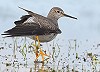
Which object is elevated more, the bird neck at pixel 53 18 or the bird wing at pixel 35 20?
the bird neck at pixel 53 18

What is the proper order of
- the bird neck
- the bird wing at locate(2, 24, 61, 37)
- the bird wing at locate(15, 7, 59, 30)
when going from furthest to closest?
the bird neck, the bird wing at locate(15, 7, 59, 30), the bird wing at locate(2, 24, 61, 37)

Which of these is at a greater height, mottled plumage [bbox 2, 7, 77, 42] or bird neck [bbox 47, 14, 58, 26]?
bird neck [bbox 47, 14, 58, 26]

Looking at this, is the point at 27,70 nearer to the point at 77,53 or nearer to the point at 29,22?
the point at 29,22

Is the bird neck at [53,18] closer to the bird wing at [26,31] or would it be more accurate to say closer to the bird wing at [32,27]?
the bird wing at [32,27]

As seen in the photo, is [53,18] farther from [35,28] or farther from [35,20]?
[35,28]

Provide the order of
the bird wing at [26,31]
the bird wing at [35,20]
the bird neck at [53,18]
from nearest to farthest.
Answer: the bird wing at [26,31] < the bird wing at [35,20] < the bird neck at [53,18]

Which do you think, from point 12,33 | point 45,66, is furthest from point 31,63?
point 12,33

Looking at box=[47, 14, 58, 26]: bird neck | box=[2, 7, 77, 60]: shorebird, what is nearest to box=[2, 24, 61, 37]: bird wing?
box=[2, 7, 77, 60]: shorebird

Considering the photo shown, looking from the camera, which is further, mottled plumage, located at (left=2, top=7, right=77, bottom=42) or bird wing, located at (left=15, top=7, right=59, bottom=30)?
bird wing, located at (left=15, top=7, right=59, bottom=30)

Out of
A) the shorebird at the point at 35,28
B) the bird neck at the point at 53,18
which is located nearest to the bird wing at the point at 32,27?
the shorebird at the point at 35,28

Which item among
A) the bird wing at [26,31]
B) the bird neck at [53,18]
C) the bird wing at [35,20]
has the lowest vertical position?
the bird wing at [26,31]

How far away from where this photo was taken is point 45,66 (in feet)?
42.8

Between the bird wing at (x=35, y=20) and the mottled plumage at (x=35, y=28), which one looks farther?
the bird wing at (x=35, y=20)

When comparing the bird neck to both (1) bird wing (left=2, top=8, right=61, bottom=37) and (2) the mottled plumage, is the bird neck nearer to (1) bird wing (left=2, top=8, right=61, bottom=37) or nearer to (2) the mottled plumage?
(2) the mottled plumage
